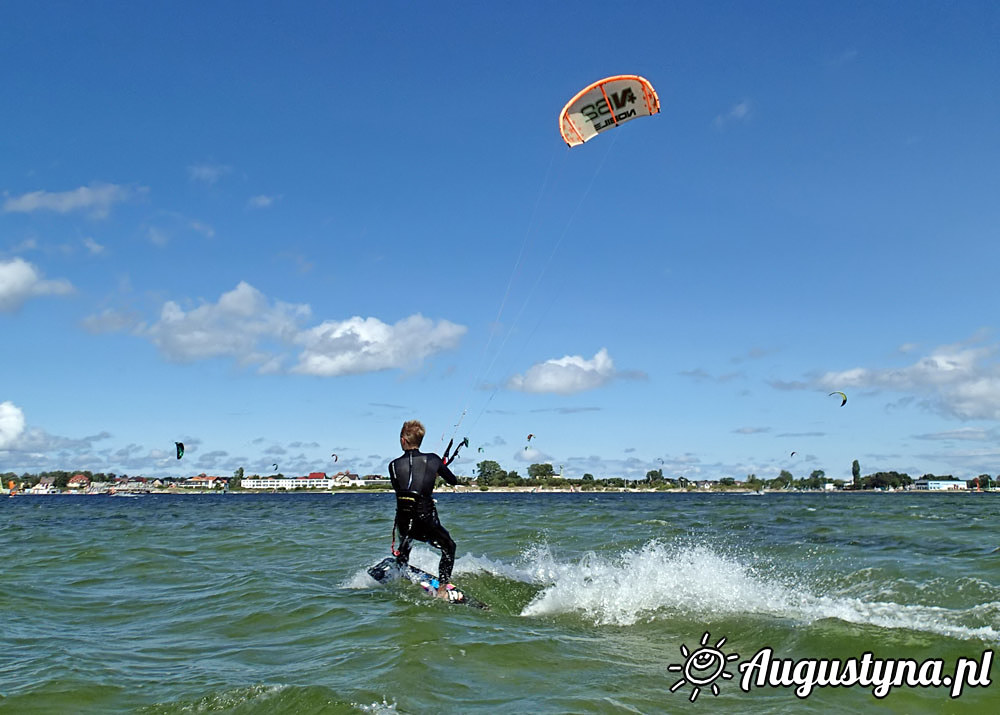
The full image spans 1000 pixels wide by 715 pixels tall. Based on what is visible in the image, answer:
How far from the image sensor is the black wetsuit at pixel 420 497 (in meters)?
9.12

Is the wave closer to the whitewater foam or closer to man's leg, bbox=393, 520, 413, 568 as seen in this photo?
the whitewater foam

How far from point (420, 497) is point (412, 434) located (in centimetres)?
80

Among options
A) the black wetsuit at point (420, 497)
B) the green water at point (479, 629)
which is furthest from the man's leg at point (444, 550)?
the green water at point (479, 629)

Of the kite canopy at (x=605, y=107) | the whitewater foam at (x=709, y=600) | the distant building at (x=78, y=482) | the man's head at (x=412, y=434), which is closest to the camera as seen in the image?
the whitewater foam at (x=709, y=600)

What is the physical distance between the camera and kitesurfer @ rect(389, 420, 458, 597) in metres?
9.12

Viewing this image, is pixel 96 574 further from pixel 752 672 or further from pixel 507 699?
pixel 752 672

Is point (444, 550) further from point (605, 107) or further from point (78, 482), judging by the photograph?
point (78, 482)

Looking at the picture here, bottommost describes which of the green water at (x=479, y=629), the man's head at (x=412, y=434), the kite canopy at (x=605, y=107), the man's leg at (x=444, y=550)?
the green water at (x=479, y=629)

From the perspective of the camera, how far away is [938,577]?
1093cm

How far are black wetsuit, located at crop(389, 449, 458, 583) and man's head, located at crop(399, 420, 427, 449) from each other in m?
0.09

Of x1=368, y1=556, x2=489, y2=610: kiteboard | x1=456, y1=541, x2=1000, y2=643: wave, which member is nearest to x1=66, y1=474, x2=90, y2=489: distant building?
x1=368, y1=556, x2=489, y2=610: kiteboard

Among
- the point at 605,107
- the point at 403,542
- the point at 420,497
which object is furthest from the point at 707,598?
the point at 605,107

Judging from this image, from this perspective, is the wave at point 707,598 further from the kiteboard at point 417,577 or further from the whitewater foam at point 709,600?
the kiteboard at point 417,577

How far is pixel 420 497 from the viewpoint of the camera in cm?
917
